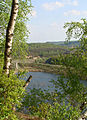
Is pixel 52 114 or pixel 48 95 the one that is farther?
pixel 48 95

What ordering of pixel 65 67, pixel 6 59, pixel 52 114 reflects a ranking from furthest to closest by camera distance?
pixel 65 67
pixel 52 114
pixel 6 59

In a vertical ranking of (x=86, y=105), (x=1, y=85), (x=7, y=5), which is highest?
(x=7, y=5)

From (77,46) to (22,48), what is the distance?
371 centimetres

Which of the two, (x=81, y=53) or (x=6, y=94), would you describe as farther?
(x=81, y=53)

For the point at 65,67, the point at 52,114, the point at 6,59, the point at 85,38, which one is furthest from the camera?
the point at 65,67

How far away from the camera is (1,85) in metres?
4.90

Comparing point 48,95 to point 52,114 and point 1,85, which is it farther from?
point 1,85

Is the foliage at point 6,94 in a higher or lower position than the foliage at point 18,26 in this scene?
lower

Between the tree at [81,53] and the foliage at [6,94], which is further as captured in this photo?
the tree at [81,53]

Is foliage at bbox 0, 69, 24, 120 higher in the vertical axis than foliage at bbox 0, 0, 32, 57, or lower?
lower

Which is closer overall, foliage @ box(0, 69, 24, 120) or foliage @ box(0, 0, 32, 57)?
foliage @ box(0, 69, 24, 120)

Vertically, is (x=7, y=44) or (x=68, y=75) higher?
(x=7, y=44)

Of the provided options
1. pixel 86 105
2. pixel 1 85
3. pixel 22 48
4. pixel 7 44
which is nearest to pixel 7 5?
pixel 22 48

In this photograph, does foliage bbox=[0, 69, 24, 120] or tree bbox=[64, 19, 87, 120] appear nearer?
foliage bbox=[0, 69, 24, 120]
